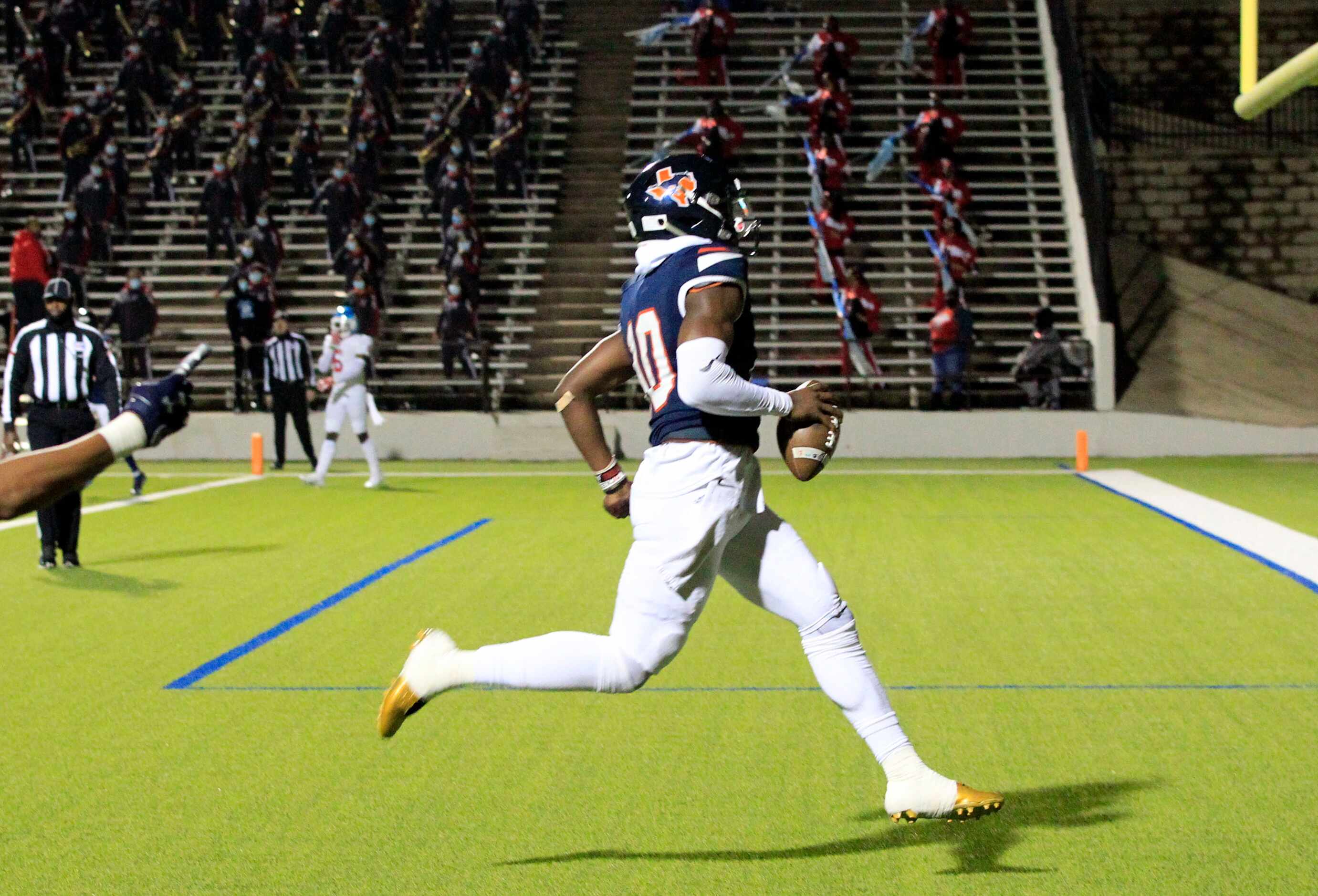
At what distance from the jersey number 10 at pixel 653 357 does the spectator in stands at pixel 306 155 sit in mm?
22656

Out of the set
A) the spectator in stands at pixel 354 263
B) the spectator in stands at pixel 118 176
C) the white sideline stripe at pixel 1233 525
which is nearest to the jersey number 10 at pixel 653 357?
the white sideline stripe at pixel 1233 525

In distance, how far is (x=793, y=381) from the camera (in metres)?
22.2

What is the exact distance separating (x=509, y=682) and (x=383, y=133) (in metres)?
23.4

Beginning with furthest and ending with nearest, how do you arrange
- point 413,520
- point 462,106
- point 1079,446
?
point 462,106
point 1079,446
point 413,520

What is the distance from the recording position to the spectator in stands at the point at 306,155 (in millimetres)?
25766

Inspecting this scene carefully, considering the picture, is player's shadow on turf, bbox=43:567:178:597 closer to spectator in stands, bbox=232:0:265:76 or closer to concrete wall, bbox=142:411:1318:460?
concrete wall, bbox=142:411:1318:460

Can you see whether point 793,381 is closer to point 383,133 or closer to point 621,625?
point 383,133

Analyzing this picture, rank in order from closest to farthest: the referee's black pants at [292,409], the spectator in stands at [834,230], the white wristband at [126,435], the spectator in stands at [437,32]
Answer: the white wristband at [126,435] < the referee's black pants at [292,409] < the spectator in stands at [834,230] < the spectator in stands at [437,32]

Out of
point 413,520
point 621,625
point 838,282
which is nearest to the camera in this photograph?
point 621,625

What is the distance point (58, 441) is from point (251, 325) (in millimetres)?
12692

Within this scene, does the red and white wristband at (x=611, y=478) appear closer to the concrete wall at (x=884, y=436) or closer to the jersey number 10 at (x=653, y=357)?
the jersey number 10 at (x=653, y=357)

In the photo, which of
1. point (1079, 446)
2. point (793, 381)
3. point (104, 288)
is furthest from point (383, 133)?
point (1079, 446)

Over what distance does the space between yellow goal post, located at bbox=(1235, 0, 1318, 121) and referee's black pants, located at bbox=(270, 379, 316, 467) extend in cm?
1191

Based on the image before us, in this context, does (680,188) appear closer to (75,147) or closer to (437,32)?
(75,147)
